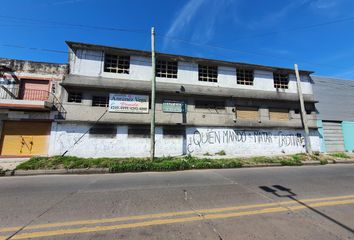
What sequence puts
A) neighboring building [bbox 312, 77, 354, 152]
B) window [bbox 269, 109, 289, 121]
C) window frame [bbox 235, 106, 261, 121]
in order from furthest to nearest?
neighboring building [bbox 312, 77, 354, 152], window [bbox 269, 109, 289, 121], window frame [bbox 235, 106, 261, 121]

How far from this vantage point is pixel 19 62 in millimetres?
12258

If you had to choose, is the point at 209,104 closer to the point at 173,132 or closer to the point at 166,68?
the point at 173,132

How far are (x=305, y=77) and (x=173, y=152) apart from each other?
47.4ft

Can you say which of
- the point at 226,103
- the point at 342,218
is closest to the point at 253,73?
the point at 226,103

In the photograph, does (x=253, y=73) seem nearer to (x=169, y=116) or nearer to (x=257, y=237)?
(x=169, y=116)

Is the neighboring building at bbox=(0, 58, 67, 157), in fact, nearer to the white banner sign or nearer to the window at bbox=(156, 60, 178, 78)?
the white banner sign

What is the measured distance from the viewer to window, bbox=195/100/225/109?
1399cm

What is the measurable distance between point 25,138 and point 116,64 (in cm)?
796

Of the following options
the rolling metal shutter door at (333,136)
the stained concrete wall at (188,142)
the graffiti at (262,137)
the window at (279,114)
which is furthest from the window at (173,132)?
the rolling metal shutter door at (333,136)

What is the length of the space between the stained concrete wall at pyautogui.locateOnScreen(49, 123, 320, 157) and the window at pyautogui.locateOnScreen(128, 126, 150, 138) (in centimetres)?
22

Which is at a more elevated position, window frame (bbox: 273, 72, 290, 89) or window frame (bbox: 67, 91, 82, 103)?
window frame (bbox: 273, 72, 290, 89)

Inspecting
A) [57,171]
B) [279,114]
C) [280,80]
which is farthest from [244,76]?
[57,171]

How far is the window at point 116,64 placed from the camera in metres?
13.4

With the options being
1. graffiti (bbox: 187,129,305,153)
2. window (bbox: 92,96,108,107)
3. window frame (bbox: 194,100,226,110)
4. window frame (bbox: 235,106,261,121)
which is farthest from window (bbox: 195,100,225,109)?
window (bbox: 92,96,108,107)
